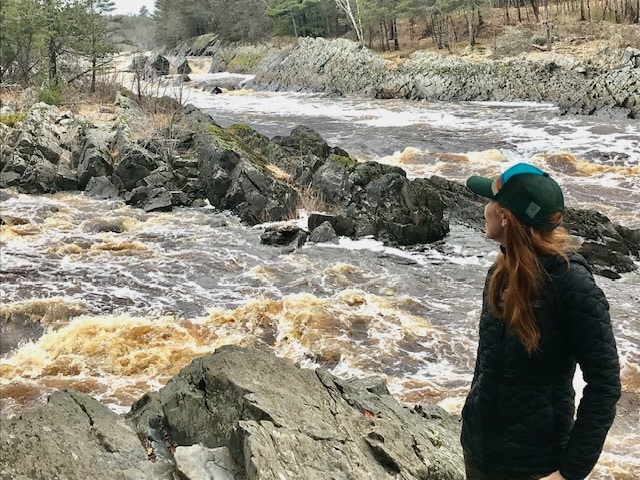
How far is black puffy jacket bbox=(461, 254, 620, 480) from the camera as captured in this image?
2.24 metres

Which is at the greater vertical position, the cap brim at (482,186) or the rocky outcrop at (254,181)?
the cap brim at (482,186)

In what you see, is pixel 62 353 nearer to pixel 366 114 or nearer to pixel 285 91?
pixel 366 114

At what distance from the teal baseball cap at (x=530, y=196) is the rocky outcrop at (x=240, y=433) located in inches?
80.9

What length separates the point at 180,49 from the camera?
76.2 metres

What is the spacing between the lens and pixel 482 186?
2.56 m

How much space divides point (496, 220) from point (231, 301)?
26.1 ft

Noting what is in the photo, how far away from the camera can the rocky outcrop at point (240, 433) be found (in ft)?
11.8

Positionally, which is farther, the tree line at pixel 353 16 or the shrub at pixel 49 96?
the tree line at pixel 353 16

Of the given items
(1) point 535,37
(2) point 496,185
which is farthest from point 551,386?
(1) point 535,37

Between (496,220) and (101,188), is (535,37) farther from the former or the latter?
(496,220)

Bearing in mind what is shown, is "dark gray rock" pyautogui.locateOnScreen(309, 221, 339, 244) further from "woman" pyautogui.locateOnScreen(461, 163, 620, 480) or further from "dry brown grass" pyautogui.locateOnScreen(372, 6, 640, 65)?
"dry brown grass" pyautogui.locateOnScreen(372, 6, 640, 65)

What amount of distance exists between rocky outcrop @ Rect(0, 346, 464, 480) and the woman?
1476 mm

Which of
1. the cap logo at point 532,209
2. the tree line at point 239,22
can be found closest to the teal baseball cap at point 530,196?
the cap logo at point 532,209

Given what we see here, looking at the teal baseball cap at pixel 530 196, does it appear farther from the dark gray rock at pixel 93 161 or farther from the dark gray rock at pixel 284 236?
the dark gray rock at pixel 93 161
